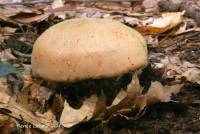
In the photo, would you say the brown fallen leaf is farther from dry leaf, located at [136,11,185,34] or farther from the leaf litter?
dry leaf, located at [136,11,185,34]

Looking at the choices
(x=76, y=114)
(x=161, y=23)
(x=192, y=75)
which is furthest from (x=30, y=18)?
(x=76, y=114)

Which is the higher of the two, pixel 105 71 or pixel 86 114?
pixel 105 71

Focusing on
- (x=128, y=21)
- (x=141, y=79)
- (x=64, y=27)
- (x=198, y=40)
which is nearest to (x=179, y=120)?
(x=141, y=79)

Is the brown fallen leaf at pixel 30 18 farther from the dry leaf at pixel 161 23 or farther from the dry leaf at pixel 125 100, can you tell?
the dry leaf at pixel 125 100

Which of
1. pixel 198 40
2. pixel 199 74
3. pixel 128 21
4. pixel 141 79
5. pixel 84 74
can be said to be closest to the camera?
pixel 84 74

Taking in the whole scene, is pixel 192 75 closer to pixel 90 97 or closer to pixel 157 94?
pixel 157 94

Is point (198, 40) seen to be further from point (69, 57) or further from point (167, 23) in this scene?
point (69, 57)
